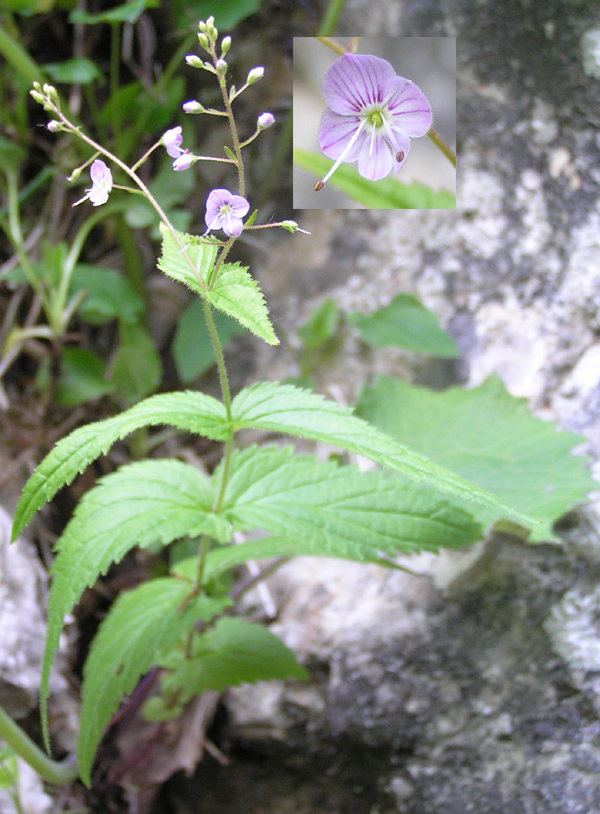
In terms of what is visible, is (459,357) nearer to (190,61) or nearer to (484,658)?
(484,658)

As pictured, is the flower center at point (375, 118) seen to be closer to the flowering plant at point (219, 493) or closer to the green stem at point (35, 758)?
the flowering plant at point (219, 493)

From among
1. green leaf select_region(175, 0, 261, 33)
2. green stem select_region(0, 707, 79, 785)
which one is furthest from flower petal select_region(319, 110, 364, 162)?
green stem select_region(0, 707, 79, 785)

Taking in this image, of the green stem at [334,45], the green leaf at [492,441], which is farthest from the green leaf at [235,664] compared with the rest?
the green stem at [334,45]

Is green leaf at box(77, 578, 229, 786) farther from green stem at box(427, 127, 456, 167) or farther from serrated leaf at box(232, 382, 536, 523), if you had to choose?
green stem at box(427, 127, 456, 167)

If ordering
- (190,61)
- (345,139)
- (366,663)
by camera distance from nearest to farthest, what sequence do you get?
(190,61), (345,139), (366,663)

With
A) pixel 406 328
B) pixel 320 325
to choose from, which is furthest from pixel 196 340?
pixel 406 328

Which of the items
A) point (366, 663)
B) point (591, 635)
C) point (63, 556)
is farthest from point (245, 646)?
point (591, 635)

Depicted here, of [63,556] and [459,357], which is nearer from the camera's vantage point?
[63,556]
